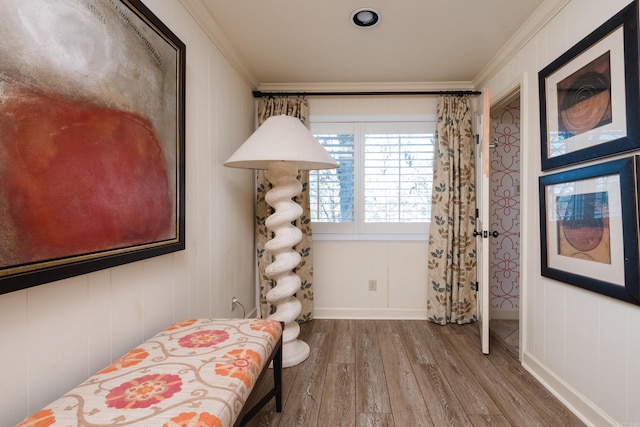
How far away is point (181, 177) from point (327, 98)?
196 cm

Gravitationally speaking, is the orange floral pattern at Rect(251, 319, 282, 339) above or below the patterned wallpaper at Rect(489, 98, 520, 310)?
below

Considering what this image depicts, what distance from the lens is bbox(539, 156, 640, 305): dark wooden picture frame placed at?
4.21ft

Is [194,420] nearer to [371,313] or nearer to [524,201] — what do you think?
[524,201]

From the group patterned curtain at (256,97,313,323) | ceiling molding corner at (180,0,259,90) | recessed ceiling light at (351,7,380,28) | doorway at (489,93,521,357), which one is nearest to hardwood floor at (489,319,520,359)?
doorway at (489,93,521,357)

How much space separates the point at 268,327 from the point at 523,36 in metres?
2.49

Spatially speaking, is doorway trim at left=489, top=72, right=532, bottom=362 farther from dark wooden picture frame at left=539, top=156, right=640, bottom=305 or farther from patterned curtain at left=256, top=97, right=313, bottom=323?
patterned curtain at left=256, top=97, right=313, bottom=323

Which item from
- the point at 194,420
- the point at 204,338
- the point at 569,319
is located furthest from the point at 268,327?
the point at 569,319

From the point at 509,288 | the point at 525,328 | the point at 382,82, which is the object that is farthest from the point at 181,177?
the point at 509,288

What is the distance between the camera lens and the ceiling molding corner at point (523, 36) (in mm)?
1762

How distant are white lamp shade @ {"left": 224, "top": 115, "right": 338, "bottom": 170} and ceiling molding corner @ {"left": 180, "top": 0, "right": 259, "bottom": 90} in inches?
26.8

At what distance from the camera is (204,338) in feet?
4.21

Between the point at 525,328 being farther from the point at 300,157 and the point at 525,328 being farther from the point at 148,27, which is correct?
the point at 148,27

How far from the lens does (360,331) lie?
271 centimetres

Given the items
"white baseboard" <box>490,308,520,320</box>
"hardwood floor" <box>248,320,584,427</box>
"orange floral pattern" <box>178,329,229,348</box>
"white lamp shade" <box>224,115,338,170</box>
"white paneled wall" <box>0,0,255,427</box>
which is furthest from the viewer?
"white baseboard" <box>490,308,520,320</box>
